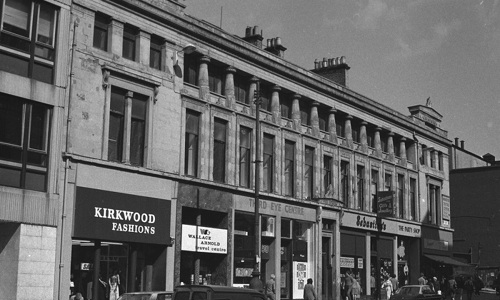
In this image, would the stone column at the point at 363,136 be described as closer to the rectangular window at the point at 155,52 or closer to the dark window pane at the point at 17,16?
the rectangular window at the point at 155,52

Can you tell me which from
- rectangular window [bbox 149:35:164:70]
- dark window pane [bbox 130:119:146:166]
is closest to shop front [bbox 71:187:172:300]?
dark window pane [bbox 130:119:146:166]

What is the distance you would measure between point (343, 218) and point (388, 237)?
7.24 meters

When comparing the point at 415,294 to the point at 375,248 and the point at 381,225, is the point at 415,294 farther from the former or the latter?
the point at 381,225

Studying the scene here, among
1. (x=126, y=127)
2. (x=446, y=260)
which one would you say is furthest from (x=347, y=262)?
(x=126, y=127)

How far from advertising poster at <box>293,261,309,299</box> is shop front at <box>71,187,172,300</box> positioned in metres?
10.6

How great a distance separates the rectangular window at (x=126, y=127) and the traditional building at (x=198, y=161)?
65 mm

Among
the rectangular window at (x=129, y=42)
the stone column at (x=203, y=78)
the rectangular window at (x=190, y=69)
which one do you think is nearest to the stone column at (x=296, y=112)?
the stone column at (x=203, y=78)

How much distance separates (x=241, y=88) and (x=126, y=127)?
9162 millimetres

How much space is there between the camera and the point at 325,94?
4303 cm

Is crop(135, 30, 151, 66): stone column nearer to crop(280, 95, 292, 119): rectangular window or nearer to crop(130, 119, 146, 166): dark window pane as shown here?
crop(130, 119, 146, 166): dark window pane

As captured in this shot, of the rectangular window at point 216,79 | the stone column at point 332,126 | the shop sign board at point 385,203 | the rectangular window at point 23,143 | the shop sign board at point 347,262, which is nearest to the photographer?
the rectangular window at point 23,143

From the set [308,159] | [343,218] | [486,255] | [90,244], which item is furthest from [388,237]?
[486,255]

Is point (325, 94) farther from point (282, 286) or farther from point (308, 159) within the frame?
point (282, 286)

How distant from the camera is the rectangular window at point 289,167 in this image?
130 feet
